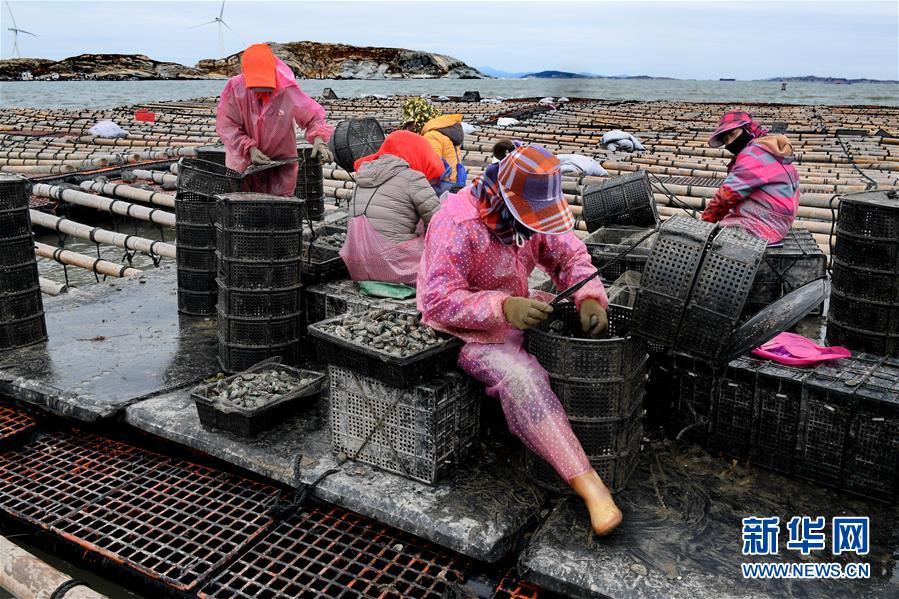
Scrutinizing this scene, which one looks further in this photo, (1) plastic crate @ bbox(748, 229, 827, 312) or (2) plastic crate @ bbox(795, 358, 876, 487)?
(1) plastic crate @ bbox(748, 229, 827, 312)

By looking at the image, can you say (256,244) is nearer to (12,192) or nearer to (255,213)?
(255,213)

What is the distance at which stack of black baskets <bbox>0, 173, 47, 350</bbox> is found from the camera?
15.7 feet

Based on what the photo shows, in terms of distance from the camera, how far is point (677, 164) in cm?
1327

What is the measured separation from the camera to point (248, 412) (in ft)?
12.2

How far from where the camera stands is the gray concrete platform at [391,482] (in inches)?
121

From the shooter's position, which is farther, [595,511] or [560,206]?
[560,206]

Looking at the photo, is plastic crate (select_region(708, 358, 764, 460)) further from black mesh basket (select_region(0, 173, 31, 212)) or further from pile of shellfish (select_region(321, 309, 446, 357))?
black mesh basket (select_region(0, 173, 31, 212))

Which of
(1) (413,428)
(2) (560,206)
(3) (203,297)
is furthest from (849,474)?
(3) (203,297)

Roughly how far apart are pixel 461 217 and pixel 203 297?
3.15m

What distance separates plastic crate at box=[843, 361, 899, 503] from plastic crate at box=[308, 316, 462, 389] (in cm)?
184

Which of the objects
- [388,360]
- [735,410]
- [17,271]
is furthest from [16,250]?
[735,410]

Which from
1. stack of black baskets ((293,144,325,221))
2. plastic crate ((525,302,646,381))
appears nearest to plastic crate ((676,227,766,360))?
plastic crate ((525,302,646,381))

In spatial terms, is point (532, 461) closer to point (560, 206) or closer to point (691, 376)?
point (691, 376)

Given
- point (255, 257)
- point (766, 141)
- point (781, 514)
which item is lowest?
point (781, 514)
